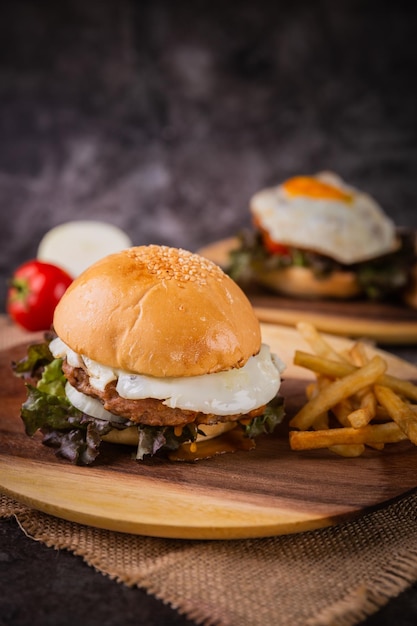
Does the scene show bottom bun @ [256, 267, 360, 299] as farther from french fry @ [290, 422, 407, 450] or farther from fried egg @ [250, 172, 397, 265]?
french fry @ [290, 422, 407, 450]

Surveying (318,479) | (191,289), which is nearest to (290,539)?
(318,479)

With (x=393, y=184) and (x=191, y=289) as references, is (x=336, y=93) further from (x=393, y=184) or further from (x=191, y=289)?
(x=191, y=289)

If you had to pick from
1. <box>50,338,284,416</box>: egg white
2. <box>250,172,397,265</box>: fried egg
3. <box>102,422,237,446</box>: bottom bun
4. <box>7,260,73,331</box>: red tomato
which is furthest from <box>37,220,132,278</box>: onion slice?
<box>102,422,237,446</box>: bottom bun

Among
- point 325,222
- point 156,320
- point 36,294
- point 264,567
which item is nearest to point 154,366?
point 156,320

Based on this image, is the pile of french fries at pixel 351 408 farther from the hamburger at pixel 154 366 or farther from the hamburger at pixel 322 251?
the hamburger at pixel 322 251

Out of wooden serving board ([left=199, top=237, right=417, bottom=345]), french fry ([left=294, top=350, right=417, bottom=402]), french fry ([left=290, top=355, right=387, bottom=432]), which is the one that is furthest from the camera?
wooden serving board ([left=199, top=237, right=417, bottom=345])
